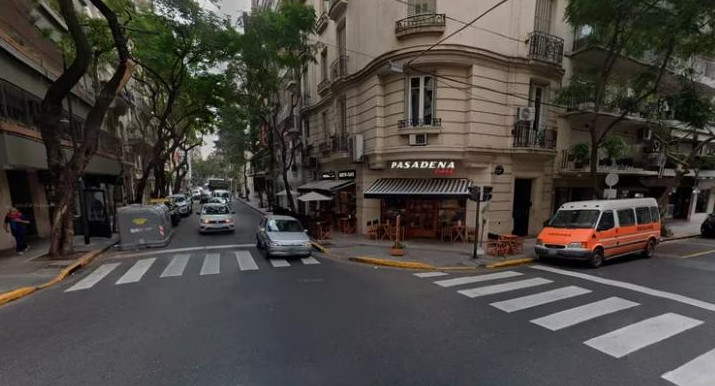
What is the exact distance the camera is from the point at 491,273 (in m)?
9.66

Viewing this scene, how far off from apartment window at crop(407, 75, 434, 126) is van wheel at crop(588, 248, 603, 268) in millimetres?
7438

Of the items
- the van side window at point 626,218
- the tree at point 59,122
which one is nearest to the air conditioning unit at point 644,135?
the van side window at point 626,218

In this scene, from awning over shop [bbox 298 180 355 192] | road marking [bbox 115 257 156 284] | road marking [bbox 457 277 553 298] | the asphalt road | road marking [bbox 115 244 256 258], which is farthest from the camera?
awning over shop [bbox 298 180 355 192]

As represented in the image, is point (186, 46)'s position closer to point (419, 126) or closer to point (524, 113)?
point (419, 126)

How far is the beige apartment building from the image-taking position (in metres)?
12.8

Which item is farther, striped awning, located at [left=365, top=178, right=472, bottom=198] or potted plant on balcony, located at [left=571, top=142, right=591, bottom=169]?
potted plant on balcony, located at [left=571, top=142, right=591, bottom=169]

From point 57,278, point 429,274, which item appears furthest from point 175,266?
point 429,274

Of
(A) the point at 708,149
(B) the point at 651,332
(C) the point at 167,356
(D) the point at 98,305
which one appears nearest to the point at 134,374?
(C) the point at 167,356

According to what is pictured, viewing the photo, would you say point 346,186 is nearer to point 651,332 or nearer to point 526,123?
point 526,123

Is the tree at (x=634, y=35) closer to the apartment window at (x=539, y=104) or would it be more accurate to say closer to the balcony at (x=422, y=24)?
the apartment window at (x=539, y=104)

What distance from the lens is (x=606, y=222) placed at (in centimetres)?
1055

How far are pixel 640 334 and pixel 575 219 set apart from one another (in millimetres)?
6383

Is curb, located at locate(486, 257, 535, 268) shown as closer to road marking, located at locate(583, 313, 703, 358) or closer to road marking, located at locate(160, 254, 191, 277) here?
road marking, located at locate(583, 313, 703, 358)

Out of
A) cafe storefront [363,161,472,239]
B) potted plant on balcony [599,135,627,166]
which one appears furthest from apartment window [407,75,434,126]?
potted plant on balcony [599,135,627,166]
